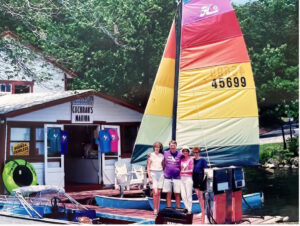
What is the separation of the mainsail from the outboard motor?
2.54 metres

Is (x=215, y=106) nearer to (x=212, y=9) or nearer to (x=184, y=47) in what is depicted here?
(x=184, y=47)

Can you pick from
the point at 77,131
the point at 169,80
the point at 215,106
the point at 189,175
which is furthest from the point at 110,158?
the point at 189,175

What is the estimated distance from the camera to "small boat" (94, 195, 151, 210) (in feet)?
37.7

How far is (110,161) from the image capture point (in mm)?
14914

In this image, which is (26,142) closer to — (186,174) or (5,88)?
(5,88)

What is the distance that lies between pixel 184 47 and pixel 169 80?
100 centimetres

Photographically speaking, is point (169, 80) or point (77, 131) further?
point (77, 131)

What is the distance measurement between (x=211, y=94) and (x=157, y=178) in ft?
7.54

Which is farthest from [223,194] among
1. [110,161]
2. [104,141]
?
[110,161]

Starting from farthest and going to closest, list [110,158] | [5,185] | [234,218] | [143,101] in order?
[143,101] → [110,158] → [5,185] → [234,218]

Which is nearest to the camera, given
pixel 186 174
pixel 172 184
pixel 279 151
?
pixel 186 174

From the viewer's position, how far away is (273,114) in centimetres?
2752

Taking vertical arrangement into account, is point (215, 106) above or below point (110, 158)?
above

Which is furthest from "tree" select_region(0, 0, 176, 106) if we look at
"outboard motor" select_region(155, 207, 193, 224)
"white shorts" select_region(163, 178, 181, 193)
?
"outboard motor" select_region(155, 207, 193, 224)
